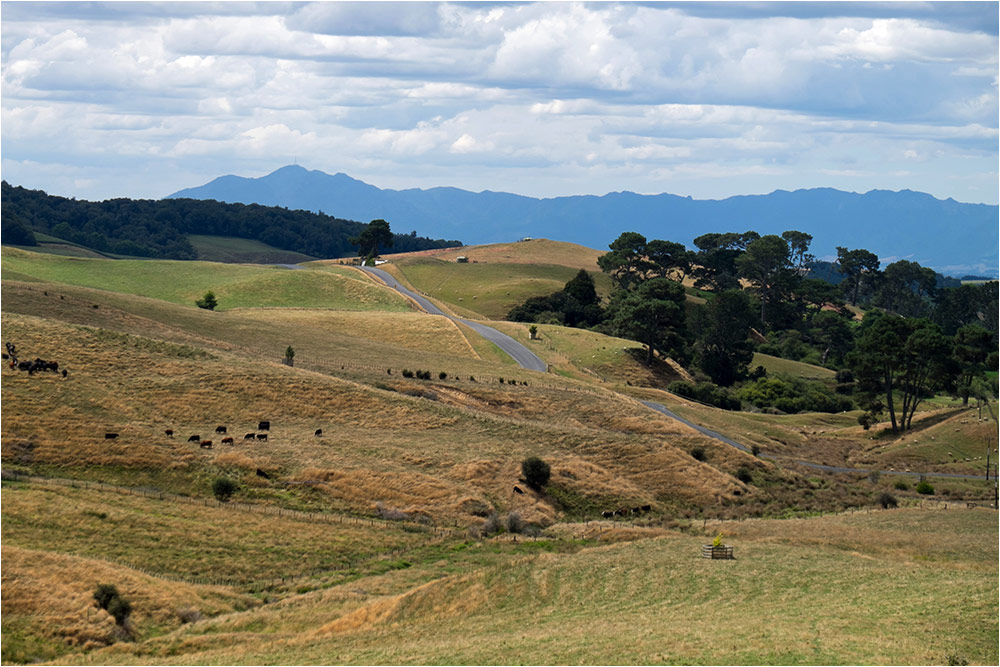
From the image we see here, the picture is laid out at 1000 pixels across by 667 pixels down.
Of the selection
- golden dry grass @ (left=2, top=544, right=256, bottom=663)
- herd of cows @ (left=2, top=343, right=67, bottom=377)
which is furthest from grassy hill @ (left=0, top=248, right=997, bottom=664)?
herd of cows @ (left=2, top=343, right=67, bottom=377)

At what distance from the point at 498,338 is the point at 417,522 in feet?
231

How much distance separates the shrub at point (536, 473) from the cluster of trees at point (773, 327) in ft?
144

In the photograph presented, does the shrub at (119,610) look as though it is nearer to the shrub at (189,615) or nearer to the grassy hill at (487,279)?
the shrub at (189,615)

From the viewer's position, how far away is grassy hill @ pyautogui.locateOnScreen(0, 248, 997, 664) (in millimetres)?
30156

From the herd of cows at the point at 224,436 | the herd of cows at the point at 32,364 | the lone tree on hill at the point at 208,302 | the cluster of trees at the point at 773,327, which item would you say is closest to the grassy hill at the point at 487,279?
the cluster of trees at the point at 773,327

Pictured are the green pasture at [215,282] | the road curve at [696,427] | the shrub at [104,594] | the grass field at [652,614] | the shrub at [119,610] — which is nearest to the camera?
the grass field at [652,614]

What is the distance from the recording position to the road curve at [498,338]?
105331 mm

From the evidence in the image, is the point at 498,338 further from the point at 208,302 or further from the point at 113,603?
the point at 113,603

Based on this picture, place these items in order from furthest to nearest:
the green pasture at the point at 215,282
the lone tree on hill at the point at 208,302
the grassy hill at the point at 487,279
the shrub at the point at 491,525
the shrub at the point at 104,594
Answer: the grassy hill at the point at 487,279 → the green pasture at the point at 215,282 → the lone tree on hill at the point at 208,302 → the shrub at the point at 491,525 → the shrub at the point at 104,594

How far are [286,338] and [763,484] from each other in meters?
51.8

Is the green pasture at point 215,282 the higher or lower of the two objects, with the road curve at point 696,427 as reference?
higher

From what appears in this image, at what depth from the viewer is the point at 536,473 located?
56562mm

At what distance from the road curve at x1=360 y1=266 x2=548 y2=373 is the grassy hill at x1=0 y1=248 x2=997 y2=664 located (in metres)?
10.4

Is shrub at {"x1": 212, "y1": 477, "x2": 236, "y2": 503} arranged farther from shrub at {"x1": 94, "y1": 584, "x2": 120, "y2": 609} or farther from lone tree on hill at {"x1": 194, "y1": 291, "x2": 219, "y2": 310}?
lone tree on hill at {"x1": 194, "y1": 291, "x2": 219, "y2": 310}
